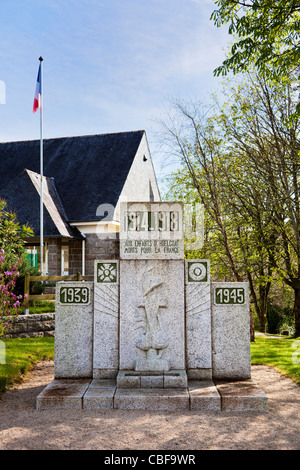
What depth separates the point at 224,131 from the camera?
42.9ft

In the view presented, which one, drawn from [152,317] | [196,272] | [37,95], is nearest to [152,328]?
[152,317]

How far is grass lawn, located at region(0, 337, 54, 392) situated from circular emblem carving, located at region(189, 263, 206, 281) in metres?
3.07

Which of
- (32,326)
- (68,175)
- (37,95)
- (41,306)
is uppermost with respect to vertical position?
(37,95)

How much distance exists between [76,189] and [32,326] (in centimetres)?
1063

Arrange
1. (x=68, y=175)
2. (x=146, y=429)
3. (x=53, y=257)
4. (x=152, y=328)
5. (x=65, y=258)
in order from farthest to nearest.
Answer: (x=68, y=175) < (x=65, y=258) < (x=53, y=257) < (x=152, y=328) < (x=146, y=429)

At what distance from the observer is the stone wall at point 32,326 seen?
33.7ft

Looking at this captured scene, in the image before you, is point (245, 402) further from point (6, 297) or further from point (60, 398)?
point (6, 297)

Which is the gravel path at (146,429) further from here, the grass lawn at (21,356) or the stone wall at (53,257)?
the stone wall at (53,257)

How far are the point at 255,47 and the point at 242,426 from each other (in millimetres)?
7109

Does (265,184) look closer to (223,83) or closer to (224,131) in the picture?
(224,131)

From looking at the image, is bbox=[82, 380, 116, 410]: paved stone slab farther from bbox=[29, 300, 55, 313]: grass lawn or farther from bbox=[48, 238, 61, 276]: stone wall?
bbox=[48, 238, 61, 276]: stone wall

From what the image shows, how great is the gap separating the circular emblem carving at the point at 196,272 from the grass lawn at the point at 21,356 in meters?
3.07

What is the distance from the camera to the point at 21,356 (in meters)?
7.74

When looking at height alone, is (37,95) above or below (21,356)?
above
